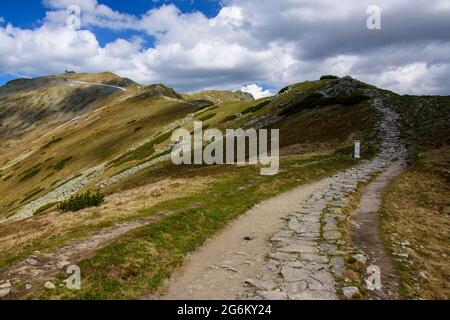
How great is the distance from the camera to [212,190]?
26.8 metres

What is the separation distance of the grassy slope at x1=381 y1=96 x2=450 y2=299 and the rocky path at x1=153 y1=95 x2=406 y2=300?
1788 millimetres

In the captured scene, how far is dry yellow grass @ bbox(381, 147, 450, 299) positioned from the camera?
12656 mm

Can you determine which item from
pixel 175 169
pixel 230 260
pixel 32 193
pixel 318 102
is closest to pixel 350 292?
pixel 230 260

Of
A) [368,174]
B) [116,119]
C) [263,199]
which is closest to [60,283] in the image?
[263,199]

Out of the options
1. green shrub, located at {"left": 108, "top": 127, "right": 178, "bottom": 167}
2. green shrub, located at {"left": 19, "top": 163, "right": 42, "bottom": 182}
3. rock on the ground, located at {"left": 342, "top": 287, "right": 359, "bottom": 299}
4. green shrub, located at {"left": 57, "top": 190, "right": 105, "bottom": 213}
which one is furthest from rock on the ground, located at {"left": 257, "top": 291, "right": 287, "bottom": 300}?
green shrub, located at {"left": 19, "top": 163, "right": 42, "bottom": 182}

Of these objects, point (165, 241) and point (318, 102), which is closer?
point (165, 241)

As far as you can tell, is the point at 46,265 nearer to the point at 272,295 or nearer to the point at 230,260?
the point at 230,260

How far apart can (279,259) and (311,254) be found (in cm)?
119

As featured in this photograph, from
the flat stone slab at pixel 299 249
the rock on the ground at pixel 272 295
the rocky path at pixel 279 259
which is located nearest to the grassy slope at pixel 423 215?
the rocky path at pixel 279 259

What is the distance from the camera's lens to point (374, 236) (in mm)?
17141

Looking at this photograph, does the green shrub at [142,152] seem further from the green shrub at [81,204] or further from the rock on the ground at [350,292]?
the rock on the ground at [350,292]

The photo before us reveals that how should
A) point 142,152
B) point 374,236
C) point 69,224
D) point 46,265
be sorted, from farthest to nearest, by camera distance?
point 142,152, point 69,224, point 374,236, point 46,265
